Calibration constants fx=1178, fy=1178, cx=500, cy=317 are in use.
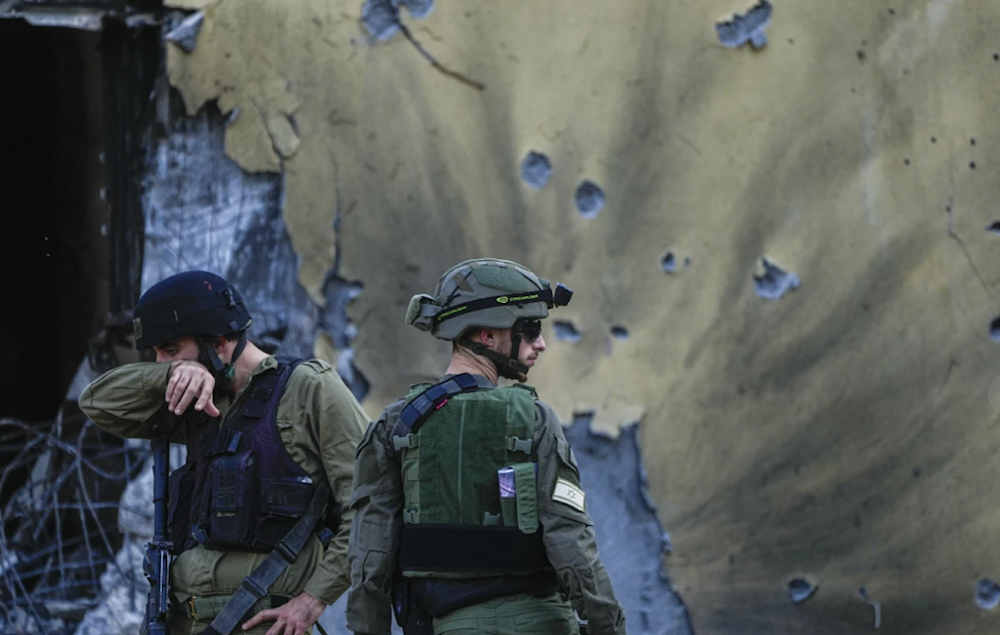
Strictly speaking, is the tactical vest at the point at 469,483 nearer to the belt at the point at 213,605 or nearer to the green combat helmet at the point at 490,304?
the green combat helmet at the point at 490,304

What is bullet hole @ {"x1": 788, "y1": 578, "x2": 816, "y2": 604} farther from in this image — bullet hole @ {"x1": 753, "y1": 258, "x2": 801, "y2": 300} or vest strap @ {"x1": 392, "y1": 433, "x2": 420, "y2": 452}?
vest strap @ {"x1": 392, "y1": 433, "x2": 420, "y2": 452}

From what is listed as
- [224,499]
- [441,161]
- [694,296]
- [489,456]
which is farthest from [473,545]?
[441,161]

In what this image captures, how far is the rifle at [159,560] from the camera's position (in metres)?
2.71

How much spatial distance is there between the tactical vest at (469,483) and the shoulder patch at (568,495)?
1.9 inches

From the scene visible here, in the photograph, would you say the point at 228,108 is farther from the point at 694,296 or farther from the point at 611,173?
the point at 694,296

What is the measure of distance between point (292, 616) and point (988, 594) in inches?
82.3

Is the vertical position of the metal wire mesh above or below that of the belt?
above

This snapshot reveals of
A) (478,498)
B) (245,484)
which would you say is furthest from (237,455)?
(478,498)

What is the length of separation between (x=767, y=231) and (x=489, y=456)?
1692mm

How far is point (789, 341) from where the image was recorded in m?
3.67

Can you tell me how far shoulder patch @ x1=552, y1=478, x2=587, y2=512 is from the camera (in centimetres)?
231

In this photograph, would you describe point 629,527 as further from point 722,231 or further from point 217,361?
point 217,361

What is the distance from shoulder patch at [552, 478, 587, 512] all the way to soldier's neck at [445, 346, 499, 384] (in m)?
0.31

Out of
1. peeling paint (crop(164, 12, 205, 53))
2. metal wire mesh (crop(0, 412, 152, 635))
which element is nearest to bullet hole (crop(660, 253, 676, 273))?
peeling paint (crop(164, 12, 205, 53))
